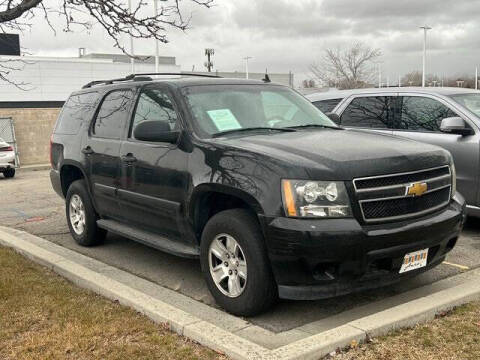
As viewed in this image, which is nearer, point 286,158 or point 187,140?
point 286,158

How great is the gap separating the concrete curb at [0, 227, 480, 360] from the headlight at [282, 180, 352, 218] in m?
0.79

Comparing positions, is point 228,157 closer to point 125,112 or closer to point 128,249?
point 125,112

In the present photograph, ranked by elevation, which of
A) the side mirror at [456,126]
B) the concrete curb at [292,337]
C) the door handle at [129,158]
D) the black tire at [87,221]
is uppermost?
the side mirror at [456,126]

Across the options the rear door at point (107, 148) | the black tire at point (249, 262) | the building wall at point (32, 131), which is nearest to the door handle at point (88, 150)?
the rear door at point (107, 148)

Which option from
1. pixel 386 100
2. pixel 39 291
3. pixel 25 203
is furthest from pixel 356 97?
pixel 25 203

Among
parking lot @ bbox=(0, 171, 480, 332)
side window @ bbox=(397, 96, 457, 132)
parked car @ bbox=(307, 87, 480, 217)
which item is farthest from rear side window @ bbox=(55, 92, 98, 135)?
side window @ bbox=(397, 96, 457, 132)

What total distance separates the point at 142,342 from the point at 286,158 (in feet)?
5.30

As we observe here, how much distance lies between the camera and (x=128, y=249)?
6.58m

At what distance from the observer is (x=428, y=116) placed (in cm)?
709

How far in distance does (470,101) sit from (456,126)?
2.46 feet

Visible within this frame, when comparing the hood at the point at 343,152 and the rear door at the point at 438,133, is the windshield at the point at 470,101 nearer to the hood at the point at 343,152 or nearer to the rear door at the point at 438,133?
the rear door at the point at 438,133

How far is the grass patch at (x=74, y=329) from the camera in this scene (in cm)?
361

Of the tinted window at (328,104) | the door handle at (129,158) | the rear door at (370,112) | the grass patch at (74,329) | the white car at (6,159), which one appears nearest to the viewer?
the grass patch at (74,329)

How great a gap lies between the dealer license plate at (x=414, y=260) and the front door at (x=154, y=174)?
1848 millimetres
